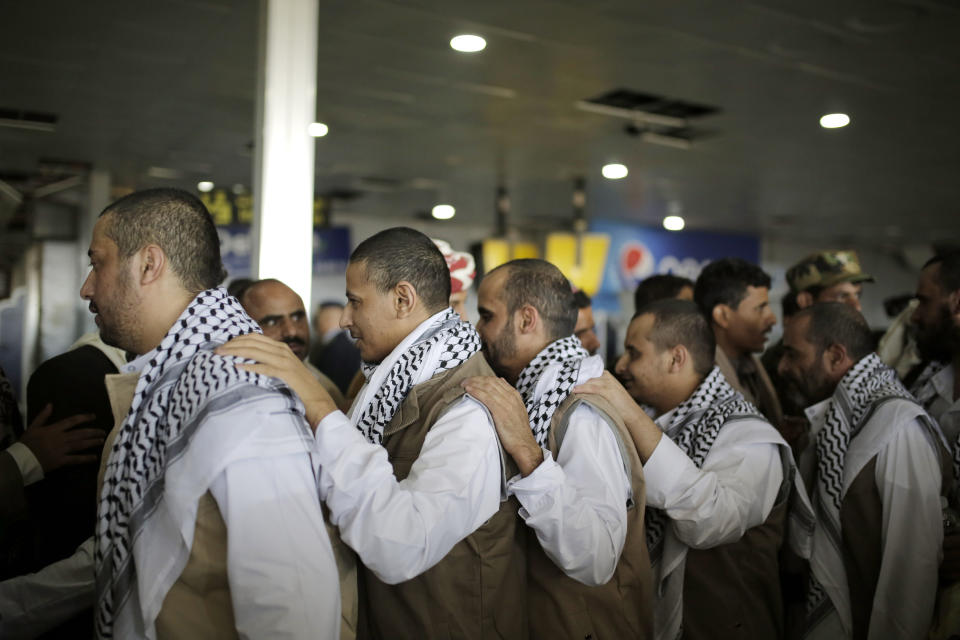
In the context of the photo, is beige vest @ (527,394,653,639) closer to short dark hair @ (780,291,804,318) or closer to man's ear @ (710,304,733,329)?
man's ear @ (710,304,733,329)

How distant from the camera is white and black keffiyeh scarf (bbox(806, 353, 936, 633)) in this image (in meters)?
2.68

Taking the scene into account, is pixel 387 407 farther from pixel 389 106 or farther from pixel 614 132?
pixel 614 132

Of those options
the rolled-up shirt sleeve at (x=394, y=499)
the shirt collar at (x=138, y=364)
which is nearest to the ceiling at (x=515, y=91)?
the shirt collar at (x=138, y=364)

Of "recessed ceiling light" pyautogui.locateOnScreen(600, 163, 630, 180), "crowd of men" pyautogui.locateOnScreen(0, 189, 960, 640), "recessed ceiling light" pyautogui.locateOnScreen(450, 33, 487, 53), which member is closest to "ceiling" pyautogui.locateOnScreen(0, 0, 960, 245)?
"recessed ceiling light" pyautogui.locateOnScreen(450, 33, 487, 53)

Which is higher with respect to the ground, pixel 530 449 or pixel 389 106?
pixel 389 106

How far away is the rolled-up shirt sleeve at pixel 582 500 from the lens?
1881mm

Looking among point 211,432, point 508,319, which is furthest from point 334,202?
point 211,432

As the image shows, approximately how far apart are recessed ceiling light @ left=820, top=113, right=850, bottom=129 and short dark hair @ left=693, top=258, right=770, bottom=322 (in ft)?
12.4

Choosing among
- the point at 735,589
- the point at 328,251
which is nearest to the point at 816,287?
the point at 735,589

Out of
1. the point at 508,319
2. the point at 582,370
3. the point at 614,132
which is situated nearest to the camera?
the point at 582,370

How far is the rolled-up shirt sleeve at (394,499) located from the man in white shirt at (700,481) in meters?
0.59

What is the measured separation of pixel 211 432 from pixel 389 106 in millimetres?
5653

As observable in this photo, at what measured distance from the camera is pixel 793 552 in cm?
281

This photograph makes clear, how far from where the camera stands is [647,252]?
529 inches
